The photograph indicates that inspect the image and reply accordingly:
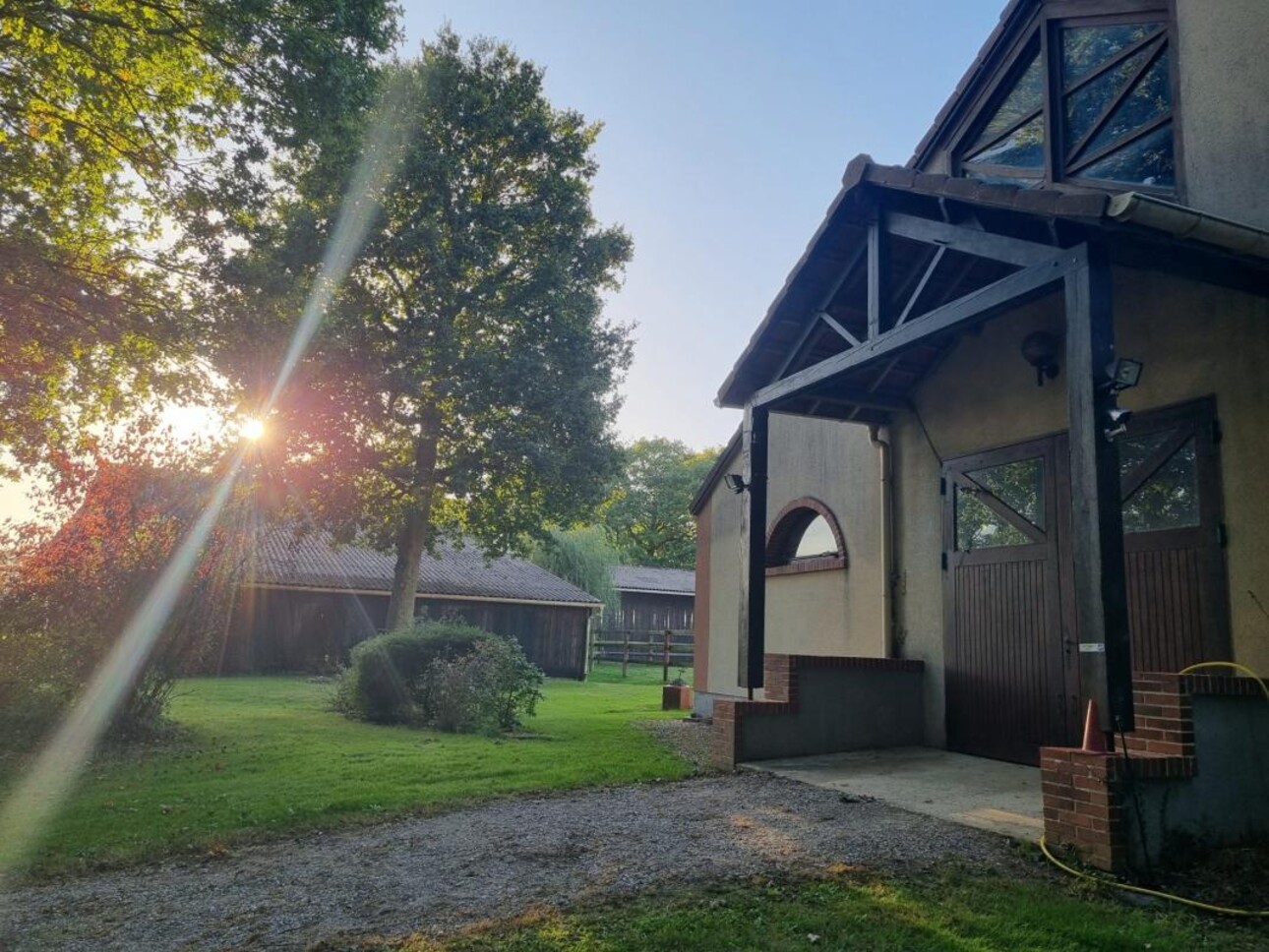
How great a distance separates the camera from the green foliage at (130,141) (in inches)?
376

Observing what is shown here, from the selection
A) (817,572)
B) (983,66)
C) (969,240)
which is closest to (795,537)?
(817,572)

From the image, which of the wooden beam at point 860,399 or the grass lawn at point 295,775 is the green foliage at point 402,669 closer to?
the grass lawn at point 295,775

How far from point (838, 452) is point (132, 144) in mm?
9754

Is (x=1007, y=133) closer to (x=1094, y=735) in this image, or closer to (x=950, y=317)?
(x=950, y=317)

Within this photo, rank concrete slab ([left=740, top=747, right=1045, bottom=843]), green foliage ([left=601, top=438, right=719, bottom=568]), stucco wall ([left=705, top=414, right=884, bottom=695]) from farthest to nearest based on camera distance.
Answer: green foliage ([left=601, top=438, right=719, bottom=568])
stucco wall ([left=705, top=414, right=884, bottom=695])
concrete slab ([left=740, top=747, right=1045, bottom=843])

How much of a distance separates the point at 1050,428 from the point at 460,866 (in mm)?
6065

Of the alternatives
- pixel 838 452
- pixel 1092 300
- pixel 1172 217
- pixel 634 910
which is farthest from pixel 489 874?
pixel 838 452

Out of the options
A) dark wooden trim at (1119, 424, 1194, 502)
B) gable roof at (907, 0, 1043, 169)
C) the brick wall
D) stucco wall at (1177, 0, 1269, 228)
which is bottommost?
the brick wall

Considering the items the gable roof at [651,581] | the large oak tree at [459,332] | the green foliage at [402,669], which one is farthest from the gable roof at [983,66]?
the gable roof at [651,581]

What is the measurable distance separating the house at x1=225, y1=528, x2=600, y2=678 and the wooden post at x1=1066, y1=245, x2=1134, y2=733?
1839cm

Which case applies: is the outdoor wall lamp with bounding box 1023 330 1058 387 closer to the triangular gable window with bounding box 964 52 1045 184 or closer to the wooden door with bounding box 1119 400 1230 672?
the wooden door with bounding box 1119 400 1230 672

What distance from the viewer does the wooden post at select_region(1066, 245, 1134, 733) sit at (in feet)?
14.4

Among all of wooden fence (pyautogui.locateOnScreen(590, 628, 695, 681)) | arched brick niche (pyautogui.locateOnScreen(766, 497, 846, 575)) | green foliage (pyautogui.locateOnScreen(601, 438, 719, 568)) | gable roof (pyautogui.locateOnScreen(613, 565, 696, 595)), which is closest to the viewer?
arched brick niche (pyautogui.locateOnScreen(766, 497, 846, 575))

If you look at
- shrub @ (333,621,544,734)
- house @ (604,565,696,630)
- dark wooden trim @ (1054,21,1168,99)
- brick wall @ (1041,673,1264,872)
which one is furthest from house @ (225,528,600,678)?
brick wall @ (1041,673,1264,872)
